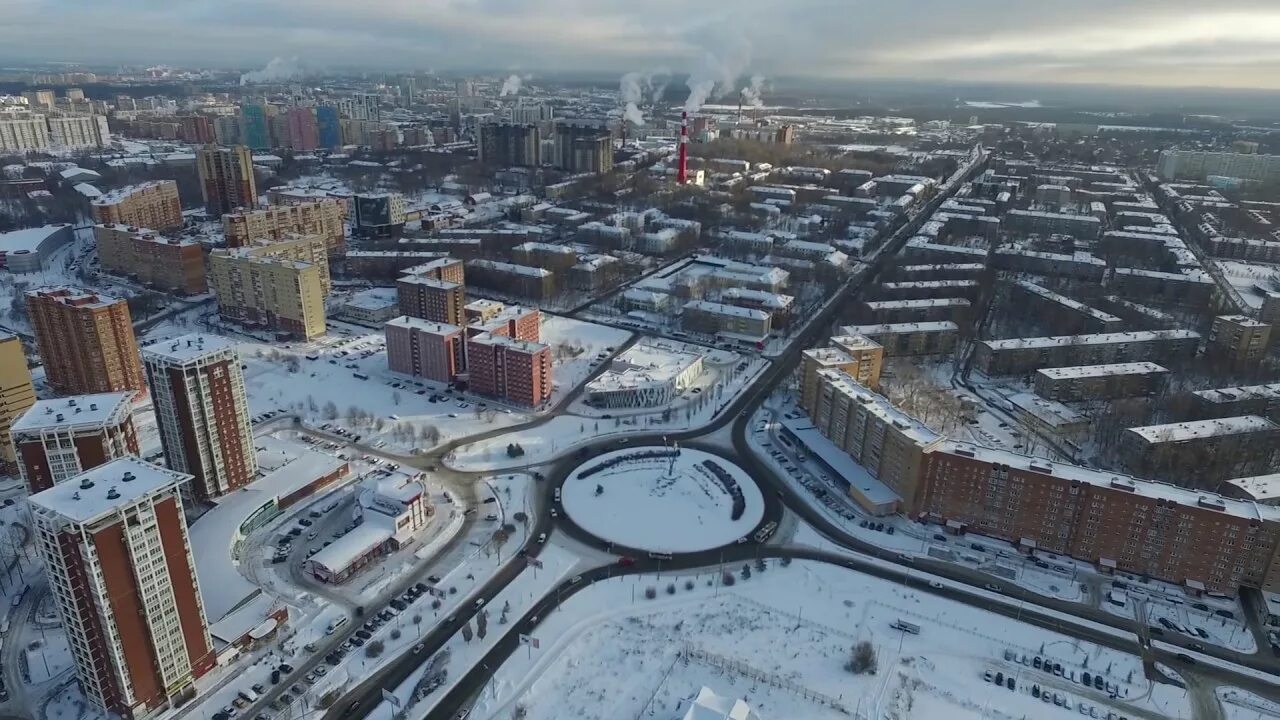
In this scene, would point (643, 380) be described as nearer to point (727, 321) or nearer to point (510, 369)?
point (510, 369)

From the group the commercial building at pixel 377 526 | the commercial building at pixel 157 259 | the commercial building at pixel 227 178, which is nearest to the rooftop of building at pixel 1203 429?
the commercial building at pixel 377 526

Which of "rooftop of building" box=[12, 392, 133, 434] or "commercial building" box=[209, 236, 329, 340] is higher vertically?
"rooftop of building" box=[12, 392, 133, 434]

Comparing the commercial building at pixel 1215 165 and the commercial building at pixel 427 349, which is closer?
the commercial building at pixel 427 349

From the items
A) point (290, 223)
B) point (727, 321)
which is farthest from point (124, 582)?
point (290, 223)

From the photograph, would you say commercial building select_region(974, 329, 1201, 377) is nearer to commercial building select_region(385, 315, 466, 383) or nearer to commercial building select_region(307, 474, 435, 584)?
commercial building select_region(385, 315, 466, 383)

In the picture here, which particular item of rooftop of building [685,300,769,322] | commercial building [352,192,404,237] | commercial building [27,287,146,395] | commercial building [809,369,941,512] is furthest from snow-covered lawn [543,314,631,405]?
commercial building [352,192,404,237]

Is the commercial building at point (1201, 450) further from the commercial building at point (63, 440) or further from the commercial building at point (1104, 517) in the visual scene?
the commercial building at point (63, 440)

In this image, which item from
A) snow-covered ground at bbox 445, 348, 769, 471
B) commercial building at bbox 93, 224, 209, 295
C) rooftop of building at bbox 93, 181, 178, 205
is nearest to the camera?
snow-covered ground at bbox 445, 348, 769, 471

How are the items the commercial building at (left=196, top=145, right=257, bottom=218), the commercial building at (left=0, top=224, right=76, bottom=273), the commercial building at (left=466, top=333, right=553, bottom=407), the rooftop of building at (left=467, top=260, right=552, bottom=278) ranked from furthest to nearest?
1. the commercial building at (left=196, top=145, right=257, bottom=218)
2. the commercial building at (left=0, top=224, right=76, bottom=273)
3. the rooftop of building at (left=467, top=260, right=552, bottom=278)
4. the commercial building at (left=466, top=333, right=553, bottom=407)
